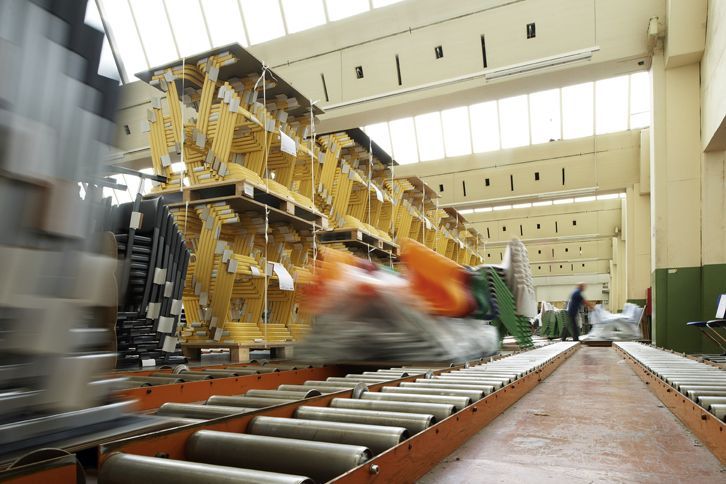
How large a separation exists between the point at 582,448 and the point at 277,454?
1367 mm

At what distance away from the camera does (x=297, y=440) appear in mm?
1714

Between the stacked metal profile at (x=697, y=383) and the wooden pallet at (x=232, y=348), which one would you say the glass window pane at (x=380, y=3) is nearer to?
the wooden pallet at (x=232, y=348)

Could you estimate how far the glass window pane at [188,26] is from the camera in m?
13.9

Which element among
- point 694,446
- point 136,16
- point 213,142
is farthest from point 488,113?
point 694,446

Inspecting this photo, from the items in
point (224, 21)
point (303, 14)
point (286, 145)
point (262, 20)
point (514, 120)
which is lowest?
point (286, 145)

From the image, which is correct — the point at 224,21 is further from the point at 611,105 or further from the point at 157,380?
the point at 611,105

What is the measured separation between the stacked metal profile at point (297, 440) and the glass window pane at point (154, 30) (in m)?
14.6

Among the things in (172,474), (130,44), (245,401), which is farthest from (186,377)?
(130,44)

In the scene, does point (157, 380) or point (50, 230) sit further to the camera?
point (157, 380)

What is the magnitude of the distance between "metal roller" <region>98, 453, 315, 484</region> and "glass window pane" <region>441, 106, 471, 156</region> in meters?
18.4

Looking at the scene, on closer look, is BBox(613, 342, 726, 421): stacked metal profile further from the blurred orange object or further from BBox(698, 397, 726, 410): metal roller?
the blurred orange object

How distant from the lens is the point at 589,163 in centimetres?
1625

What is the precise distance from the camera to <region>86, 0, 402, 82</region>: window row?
11.9 m

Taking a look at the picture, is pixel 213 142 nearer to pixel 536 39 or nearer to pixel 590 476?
pixel 590 476
